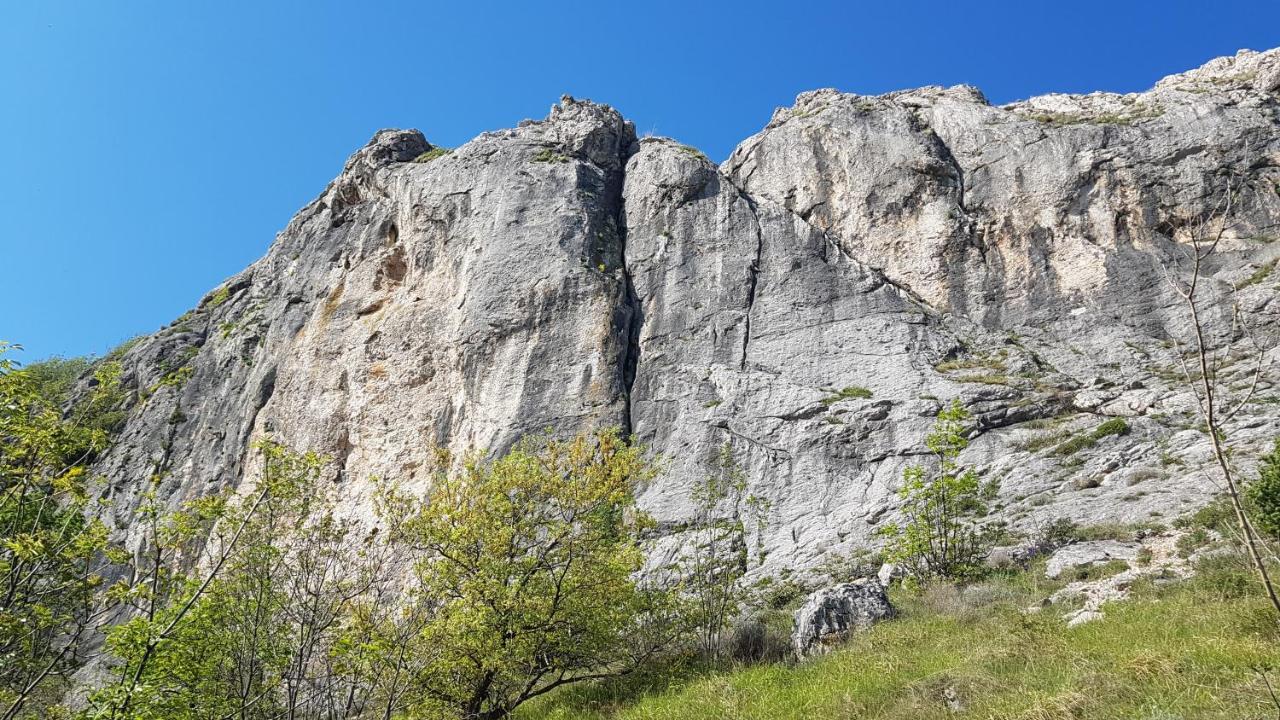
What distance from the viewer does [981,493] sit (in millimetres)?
19891

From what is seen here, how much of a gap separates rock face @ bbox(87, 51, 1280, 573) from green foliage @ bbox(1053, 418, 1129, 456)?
0.27 m

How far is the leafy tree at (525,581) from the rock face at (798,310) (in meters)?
8.05

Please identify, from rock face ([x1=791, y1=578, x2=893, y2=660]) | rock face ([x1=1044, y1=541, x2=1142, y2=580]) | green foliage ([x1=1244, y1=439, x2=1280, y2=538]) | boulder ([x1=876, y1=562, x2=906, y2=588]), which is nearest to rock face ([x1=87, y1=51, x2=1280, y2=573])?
rock face ([x1=1044, y1=541, x2=1142, y2=580])

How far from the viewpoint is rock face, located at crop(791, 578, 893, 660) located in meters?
12.9

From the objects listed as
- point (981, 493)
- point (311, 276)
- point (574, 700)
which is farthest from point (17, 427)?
point (311, 276)

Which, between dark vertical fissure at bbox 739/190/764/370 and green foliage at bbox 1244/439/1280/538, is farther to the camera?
dark vertical fissure at bbox 739/190/764/370

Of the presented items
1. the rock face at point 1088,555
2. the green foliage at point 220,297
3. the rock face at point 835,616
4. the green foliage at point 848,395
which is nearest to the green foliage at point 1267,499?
the rock face at point 1088,555

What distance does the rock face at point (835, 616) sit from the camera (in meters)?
12.9

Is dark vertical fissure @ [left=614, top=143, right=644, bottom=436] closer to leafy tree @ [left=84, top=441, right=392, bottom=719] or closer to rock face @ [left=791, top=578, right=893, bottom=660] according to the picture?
rock face @ [left=791, top=578, right=893, bottom=660]

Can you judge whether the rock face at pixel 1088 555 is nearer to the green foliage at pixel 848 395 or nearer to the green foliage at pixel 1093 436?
the green foliage at pixel 1093 436

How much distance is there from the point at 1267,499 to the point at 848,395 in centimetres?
1343

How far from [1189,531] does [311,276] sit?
3692cm

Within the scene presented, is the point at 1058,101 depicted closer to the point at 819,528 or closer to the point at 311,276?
the point at 819,528

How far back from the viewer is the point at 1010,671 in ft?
30.1
